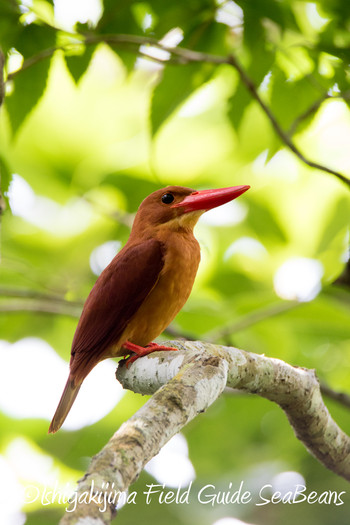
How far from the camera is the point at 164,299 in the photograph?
2680 mm

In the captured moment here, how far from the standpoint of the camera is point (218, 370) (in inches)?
75.8

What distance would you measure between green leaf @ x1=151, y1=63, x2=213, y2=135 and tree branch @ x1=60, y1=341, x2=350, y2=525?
0.95 metres

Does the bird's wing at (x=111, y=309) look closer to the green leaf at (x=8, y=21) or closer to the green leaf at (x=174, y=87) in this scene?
the green leaf at (x=174, y=87)

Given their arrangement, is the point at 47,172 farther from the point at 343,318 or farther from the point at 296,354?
the point at 343,318

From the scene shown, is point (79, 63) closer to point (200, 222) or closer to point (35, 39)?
point (35, 39)

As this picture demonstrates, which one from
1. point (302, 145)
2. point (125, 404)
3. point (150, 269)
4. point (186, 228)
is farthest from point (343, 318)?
point (302, 145)

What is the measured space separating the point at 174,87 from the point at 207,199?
1.63 feet

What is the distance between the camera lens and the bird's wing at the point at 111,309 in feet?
8.62

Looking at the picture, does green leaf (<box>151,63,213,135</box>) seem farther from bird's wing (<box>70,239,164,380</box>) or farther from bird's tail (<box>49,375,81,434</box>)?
bird's tail (<box>49,375,81,434</box>)

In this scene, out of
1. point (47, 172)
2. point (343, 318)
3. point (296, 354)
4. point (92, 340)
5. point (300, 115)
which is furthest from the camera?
point (47, 172)

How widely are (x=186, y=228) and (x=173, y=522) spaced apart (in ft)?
9.71

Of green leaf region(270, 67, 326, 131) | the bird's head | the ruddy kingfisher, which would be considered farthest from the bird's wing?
green leaf region(270, 67, 326, 131)

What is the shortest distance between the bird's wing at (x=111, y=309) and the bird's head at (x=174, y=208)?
344mm

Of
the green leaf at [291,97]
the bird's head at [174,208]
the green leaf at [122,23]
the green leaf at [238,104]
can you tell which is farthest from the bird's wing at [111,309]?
the green leaf at [122,23]
